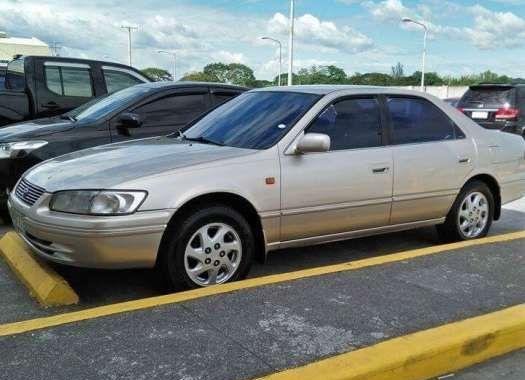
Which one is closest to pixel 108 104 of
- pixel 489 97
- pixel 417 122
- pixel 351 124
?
pixel 351 124

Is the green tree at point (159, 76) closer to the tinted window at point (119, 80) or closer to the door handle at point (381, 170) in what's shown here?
the tinted window at point (119, 80)

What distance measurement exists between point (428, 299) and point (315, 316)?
85 centimetres

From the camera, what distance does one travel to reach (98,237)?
378 cm

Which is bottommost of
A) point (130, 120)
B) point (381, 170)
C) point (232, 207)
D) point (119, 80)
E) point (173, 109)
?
point (232, 207)

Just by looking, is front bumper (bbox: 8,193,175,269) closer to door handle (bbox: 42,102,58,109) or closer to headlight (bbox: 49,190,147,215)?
headlight (bbox: 49,190,147,215)

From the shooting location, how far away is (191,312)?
3562mm

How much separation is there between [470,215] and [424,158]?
0.92m

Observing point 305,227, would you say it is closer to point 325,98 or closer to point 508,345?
point 325,98

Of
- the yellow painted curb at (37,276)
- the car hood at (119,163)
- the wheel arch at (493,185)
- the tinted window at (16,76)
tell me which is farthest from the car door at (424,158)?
the tinted window at (16,76)

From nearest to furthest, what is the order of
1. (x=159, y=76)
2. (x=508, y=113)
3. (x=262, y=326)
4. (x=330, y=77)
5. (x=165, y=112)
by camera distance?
(x=262, y=326)
(x=165, y=112)
(x=508, y=113)
(x=159, y=76)
(x=330, y=77)

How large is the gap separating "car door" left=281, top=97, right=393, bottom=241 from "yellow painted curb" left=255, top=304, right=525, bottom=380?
1.43 m

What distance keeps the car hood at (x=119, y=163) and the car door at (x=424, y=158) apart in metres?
1.44

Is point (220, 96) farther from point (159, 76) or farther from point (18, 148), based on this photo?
point (159, 76)


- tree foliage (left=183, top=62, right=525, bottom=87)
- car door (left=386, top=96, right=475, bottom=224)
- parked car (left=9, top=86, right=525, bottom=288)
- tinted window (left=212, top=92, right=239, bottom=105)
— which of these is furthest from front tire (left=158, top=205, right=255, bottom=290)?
tree foliage (left=183, top=62, right=525, bottom=87)
